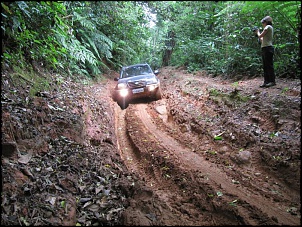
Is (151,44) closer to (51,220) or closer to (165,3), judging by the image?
(165,3)

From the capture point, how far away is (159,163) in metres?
3.88

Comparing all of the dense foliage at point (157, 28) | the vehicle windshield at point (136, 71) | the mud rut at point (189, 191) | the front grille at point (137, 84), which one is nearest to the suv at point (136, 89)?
the front grille at point (137, 84)

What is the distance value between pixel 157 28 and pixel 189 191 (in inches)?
213

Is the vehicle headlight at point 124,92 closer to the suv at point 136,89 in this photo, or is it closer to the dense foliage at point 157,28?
the suv at point 136,89

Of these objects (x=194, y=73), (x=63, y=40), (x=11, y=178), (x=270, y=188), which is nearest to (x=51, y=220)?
(x=11, y=178)

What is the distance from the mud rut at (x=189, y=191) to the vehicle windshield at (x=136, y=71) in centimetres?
437

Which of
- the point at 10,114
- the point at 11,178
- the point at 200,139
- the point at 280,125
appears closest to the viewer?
the point at 11,178

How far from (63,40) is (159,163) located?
4982 mm

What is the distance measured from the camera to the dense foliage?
3455 mm

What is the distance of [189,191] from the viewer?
3053 millimetres

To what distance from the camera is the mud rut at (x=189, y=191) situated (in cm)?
247

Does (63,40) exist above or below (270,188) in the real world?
above

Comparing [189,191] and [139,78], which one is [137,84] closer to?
[139,78]

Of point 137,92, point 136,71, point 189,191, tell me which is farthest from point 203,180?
point 136,71
